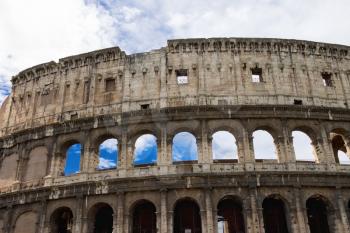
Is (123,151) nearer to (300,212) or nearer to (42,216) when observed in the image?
(42,216)

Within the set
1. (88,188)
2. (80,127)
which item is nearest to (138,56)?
(80,127)

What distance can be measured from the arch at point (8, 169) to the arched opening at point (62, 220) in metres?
3.76

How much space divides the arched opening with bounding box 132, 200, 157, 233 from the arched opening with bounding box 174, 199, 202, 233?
1.13 metres

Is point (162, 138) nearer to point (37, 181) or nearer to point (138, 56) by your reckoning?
point (138, 56)

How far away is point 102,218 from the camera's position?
18.4 metres

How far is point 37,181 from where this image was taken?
1916cm

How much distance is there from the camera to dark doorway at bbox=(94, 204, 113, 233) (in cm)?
1812

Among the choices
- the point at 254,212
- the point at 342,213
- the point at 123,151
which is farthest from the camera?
the point at 123,151

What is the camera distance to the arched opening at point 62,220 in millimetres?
18094

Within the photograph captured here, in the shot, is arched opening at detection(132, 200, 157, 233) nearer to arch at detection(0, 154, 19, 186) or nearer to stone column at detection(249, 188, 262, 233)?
stone column at detection(249, 188, 262, 233)

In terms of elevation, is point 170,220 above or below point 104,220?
below

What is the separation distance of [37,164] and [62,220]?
3.49m

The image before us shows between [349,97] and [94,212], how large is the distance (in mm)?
15483

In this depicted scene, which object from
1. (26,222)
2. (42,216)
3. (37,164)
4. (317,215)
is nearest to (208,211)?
(317,215)
